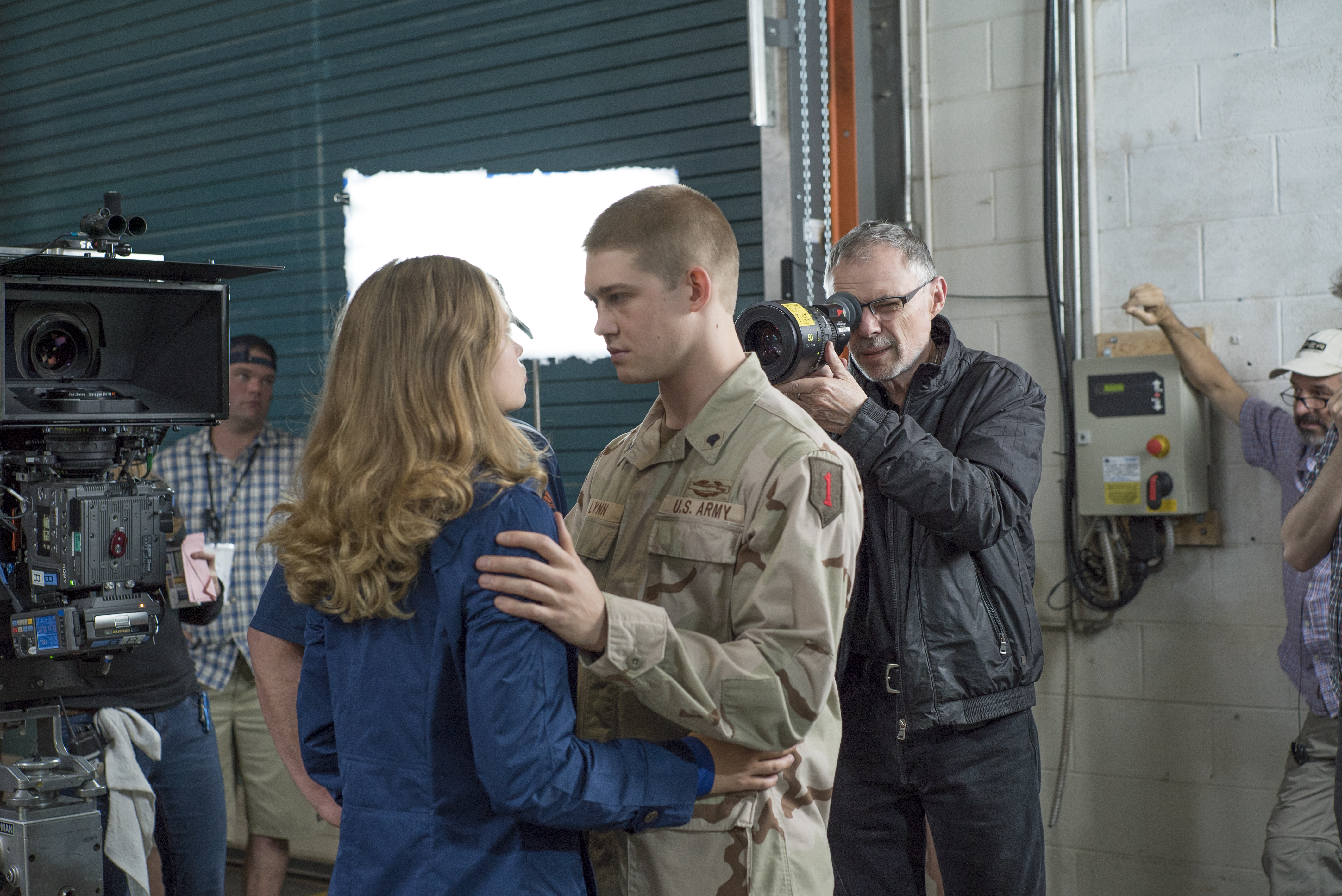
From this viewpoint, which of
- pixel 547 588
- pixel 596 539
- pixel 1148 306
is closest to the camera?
pixel 547 588

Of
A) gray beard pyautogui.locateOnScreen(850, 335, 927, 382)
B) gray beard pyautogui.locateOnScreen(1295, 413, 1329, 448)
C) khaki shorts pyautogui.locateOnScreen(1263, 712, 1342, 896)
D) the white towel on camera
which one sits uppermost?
gray beard pyautogui.locateOnScreen(850, 335, 927, 382)

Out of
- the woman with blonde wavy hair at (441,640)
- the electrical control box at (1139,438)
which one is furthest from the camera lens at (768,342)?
the electrical control box at (1139,438)

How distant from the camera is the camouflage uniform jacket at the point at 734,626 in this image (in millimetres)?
1362

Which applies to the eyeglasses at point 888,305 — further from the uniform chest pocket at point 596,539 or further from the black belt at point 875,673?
the uniform chest pocket at point 596,539

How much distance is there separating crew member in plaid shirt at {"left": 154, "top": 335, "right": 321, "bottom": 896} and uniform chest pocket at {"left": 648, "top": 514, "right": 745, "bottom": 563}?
2.28 metres

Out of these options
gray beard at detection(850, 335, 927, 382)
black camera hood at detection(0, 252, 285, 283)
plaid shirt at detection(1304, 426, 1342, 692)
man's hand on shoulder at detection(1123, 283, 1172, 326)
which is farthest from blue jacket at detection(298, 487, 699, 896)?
man's hand on shoulder at detection(1123, 283, 1172, 326)

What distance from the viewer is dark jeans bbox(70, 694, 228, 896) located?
2682mm

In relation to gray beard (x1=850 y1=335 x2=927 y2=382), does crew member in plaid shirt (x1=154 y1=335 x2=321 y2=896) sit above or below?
below

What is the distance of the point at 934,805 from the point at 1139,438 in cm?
141

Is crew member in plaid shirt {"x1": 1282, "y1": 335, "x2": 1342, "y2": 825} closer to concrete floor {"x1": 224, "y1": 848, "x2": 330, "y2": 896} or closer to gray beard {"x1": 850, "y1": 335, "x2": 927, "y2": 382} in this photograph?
gray beard {"x1": 850, "y1": 335, "x2": 927, "y2": 382}

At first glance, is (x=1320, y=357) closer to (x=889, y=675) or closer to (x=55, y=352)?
(x=889, y=675)

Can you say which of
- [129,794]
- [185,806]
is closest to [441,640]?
[129,794]

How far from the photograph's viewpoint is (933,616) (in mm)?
2225

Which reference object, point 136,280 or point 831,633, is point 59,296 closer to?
point 136,280
